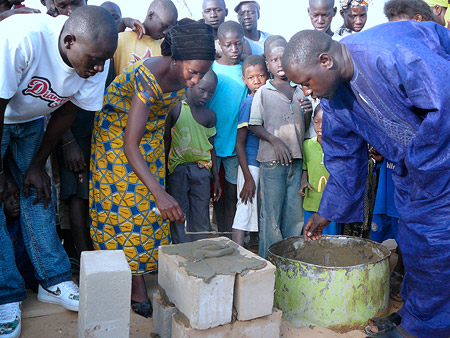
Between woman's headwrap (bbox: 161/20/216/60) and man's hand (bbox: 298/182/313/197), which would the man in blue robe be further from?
man's hand (bbox: 298/182/313/197)

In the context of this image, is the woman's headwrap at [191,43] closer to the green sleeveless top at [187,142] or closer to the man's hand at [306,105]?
the green sleeveless top at [187,142]

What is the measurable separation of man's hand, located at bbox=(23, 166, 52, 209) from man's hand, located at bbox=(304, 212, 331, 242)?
1.59 meters

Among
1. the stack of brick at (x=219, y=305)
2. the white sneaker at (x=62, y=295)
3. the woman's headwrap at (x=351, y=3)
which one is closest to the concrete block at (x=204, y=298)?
the stack of brick at (x=219, y=305)

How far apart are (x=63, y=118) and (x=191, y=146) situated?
105 cm

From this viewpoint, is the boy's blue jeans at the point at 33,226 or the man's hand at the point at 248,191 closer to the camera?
the boy's blue jeans at the point at 33,226

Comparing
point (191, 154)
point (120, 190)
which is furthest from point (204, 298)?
point (191, 154)

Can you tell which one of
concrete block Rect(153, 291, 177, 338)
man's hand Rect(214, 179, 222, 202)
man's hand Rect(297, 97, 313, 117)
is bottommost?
concrete block Rect(153, 291, 177, 338)

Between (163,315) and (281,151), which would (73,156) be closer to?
(163,315)

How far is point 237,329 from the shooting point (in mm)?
2236

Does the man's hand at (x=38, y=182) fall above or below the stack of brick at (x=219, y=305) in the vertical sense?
above

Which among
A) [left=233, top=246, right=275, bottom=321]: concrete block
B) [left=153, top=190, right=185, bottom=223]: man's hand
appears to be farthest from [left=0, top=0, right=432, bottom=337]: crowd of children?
[left=233, top=246, right=275, bottom=321]: concrete block

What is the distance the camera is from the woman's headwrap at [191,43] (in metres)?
2.48

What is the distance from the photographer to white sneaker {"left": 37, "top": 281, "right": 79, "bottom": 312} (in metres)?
2.71

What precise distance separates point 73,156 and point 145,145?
518 mm
